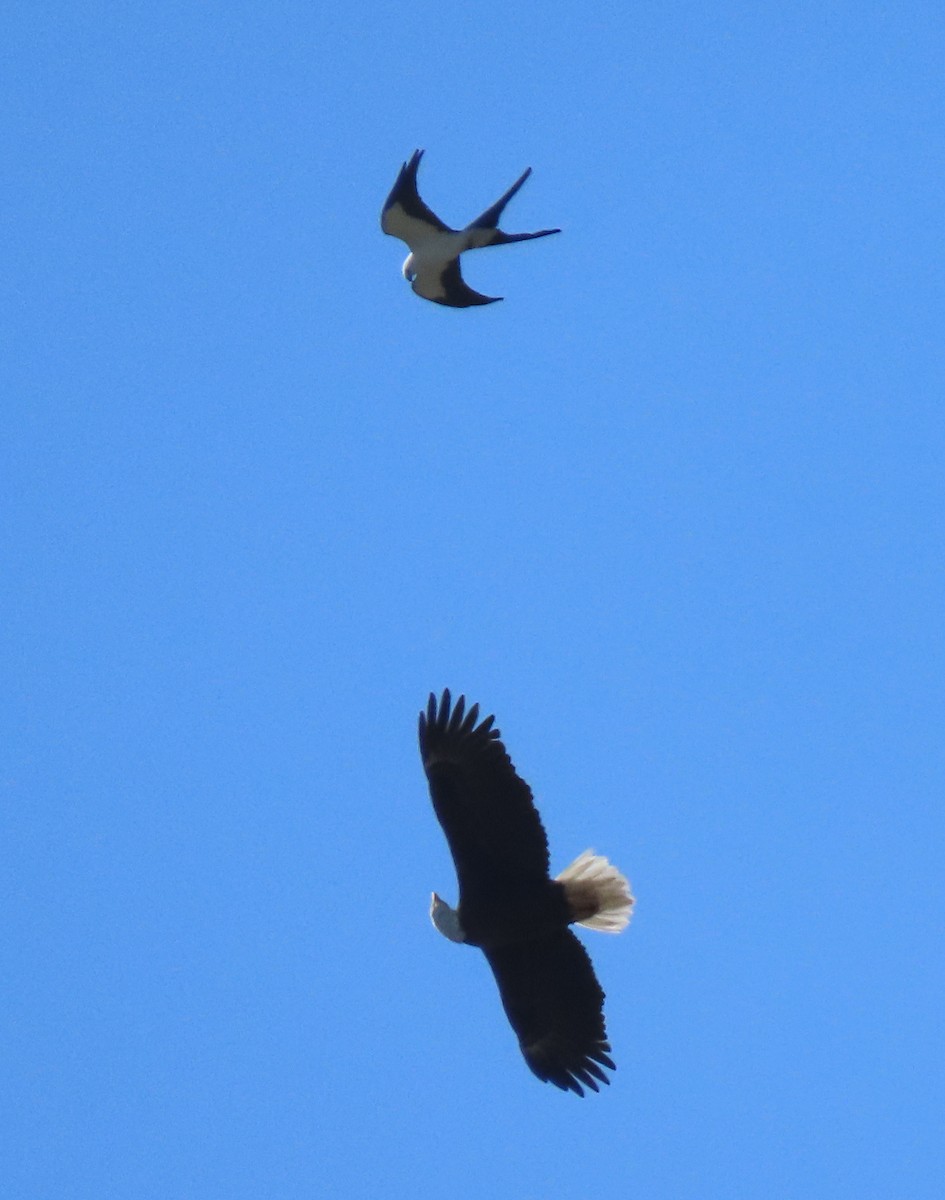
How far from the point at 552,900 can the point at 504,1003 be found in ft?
1.99

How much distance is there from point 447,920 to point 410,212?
354 cm

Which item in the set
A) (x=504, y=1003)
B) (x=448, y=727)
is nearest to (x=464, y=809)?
(x=448, y=727)

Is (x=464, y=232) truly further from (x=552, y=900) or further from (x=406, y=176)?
(x=552, y=900)

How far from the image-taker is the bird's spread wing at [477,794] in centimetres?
853

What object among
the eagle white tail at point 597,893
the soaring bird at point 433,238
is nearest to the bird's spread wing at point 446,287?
the soaring bird at point 433,238

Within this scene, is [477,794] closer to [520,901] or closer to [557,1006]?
[520,901]

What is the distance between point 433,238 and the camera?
361 inches

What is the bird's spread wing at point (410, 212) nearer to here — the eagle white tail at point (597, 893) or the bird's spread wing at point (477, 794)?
the bird's spread wing at point (477, 794)

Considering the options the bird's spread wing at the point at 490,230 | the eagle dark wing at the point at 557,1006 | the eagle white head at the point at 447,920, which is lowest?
the eagle dark wing at the point at 557,1006

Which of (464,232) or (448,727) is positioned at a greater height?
(464,232)

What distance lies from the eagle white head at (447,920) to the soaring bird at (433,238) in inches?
122

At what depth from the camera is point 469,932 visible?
8867mm

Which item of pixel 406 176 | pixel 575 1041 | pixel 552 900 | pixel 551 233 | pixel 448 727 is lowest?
pixel 575 1041

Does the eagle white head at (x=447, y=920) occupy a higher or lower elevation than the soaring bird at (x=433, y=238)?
lower
